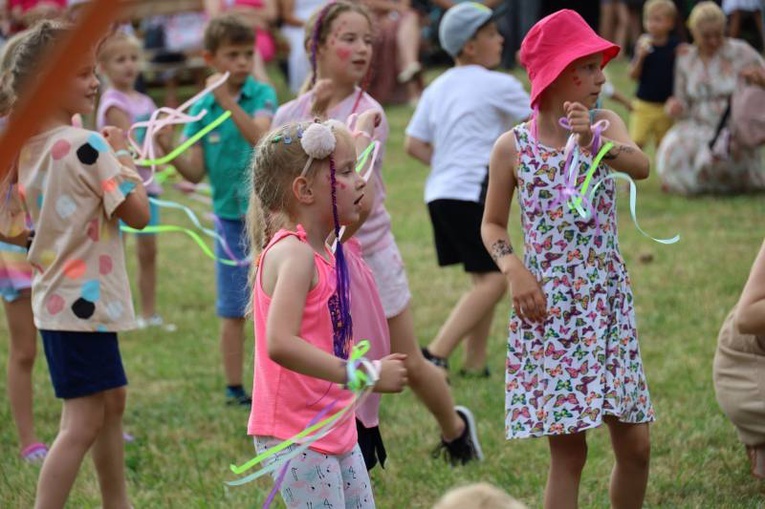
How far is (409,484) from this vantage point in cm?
461

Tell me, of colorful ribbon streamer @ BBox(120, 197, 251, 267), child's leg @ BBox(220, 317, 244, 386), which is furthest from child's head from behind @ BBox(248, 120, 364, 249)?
child's leg @ BBox(220, 317, 244, 386)

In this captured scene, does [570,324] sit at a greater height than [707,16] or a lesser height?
greater

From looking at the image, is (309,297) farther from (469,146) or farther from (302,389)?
(469,146)

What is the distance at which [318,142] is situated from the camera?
304 centimetres

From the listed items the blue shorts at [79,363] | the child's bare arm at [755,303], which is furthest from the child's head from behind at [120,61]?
the child's bare arm at [755,303]

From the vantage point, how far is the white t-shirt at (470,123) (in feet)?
19.2

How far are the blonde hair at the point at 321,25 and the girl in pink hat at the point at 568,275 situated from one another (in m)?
1.30

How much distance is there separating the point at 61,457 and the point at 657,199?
24.6 feet

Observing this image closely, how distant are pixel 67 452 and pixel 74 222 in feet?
2.47

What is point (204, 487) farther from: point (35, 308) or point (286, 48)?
point (286, 48)

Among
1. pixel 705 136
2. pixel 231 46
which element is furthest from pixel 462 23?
pixel 705 136

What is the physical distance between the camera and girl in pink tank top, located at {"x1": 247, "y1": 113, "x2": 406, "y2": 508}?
3.04 metres

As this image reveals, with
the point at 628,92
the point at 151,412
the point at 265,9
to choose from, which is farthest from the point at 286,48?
the point at 151,412

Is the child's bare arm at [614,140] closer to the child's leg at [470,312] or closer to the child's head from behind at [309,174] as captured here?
the child's head from behind at [309,174]
